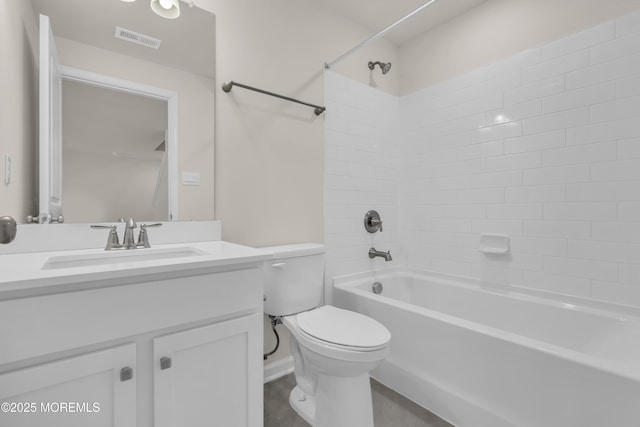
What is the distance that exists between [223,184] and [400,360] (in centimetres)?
142

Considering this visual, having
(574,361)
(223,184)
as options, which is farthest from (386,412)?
(223,184)

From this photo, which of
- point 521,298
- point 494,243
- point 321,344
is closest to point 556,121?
point 494,243

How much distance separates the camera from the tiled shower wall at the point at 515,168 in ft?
5.03

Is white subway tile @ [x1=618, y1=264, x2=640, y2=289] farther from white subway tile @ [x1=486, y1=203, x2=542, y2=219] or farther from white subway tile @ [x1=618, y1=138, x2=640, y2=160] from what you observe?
white subway tile @ [x1=618, y1=138, x2=640, y2=160]

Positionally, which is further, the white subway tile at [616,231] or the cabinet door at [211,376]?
the white subway tile at [616,231]

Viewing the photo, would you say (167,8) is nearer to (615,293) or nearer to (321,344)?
(321,344)

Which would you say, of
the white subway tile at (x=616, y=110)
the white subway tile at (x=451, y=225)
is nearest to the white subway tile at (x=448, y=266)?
the white subway tile at (x=451, y=225)

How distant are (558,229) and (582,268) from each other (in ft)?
0.78

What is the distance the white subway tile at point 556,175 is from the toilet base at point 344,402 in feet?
4.99

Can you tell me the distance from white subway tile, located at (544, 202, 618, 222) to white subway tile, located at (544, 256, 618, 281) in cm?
24

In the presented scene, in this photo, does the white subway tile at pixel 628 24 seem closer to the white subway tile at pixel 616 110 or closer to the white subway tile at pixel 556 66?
the white subway tile at pixel 556 66

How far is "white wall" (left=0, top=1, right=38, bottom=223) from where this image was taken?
1054 mm

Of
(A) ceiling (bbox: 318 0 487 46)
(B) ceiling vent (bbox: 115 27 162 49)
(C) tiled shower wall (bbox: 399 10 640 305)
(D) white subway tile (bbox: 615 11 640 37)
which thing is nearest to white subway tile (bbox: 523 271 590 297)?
(C) tiled shower wall (bbox: 399 10 640 305)

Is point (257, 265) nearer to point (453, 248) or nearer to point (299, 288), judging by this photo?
point (299, 288)
